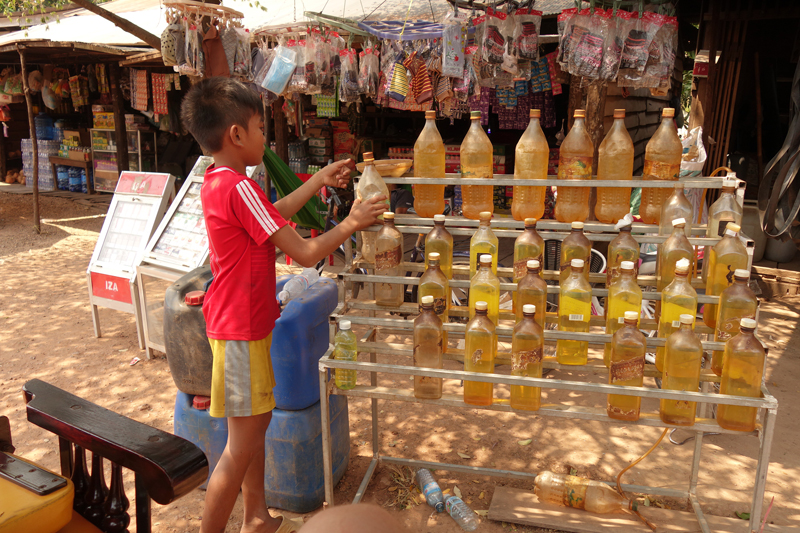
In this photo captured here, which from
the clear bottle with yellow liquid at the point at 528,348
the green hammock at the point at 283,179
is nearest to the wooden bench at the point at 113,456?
the clear bottle with yellow liquid at the point at 528,348

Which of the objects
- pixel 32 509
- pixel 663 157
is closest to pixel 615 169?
pixel 663 157

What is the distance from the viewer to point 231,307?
2225 mm

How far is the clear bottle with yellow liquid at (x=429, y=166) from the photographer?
8.86 ft

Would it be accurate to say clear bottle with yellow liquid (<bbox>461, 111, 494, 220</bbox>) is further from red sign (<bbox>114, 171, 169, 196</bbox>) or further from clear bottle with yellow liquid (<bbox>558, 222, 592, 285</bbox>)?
red sign (<bbox>114, 171, 169, 196</bbox>)

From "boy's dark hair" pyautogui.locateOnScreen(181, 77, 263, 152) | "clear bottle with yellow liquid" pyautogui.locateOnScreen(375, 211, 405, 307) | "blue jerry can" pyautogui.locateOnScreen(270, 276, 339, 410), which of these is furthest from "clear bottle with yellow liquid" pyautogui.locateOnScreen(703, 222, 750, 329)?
"boy's dark hair" pyautogui.locateOnScreen(181, 77, 263, 152)

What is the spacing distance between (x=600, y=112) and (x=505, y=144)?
3791mm

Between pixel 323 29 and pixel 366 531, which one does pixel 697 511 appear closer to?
pixel 366 531

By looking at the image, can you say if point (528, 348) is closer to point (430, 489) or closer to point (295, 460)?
point (430, 489)

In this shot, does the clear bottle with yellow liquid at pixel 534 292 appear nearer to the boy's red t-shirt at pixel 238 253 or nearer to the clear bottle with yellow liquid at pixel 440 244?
the clear bottle with yellow liquid at pixel 440 244

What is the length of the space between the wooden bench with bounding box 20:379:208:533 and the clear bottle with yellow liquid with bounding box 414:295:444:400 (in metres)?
1.07

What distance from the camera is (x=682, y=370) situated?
7.17 feet

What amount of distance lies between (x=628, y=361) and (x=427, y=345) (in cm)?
83

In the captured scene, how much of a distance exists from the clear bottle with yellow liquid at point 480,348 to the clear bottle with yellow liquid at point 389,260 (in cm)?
44

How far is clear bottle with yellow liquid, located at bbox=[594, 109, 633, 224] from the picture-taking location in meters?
2.55
